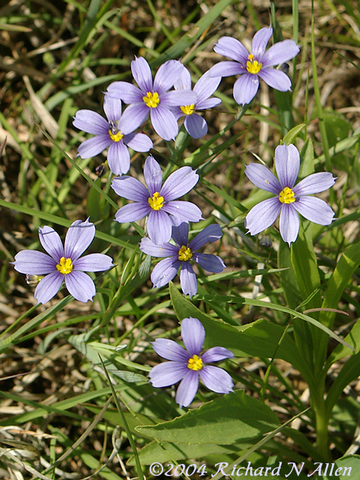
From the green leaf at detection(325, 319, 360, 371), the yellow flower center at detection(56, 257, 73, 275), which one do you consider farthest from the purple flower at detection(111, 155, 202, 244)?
the green leaf at detection(325, 319, 360, 371)

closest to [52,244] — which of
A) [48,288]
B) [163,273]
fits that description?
[48,288]

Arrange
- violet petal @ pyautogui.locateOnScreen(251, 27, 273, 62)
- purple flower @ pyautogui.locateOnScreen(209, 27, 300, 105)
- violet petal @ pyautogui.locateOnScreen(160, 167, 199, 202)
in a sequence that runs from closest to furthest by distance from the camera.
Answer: violet petal @ pyautogui.locateOnScreen(160, 167, 199, 202) → purple flower @ pyautogui.locateOnScreen(209, 27, 300, 105) → violet petal @ pyautogui.locateOnScreen(251, 27, 273, 62)

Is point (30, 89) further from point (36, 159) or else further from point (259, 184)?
point (259, 184)

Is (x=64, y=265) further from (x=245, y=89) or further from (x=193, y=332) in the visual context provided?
(x=245, y=89)

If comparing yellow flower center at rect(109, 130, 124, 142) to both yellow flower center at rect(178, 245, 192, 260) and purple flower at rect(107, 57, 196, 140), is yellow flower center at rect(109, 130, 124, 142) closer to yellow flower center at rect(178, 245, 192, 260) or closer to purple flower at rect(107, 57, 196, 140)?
purple flower at rect(107, 57, 196, 140)

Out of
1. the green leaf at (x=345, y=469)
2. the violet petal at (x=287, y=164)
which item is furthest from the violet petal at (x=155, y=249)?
the green leaf at (x=345, y=469)

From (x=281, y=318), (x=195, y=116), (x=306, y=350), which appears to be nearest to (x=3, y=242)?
(x=195, y=116)

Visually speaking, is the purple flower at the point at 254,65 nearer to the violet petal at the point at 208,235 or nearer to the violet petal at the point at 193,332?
the violet petal at the point at 208,235
